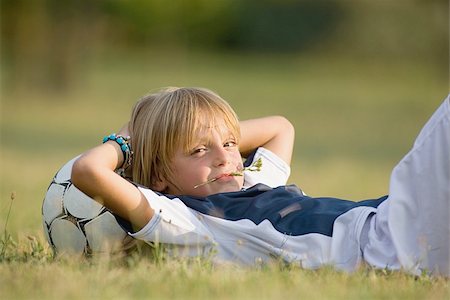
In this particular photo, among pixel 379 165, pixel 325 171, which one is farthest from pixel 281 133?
pixel 379 165

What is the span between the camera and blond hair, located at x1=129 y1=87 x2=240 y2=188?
453 centimetres

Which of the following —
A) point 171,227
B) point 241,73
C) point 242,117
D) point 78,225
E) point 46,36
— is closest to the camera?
point 171,227

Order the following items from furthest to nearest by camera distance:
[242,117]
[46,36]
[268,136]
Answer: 1. [46,36]
2. [242,117]
3. [268,136]

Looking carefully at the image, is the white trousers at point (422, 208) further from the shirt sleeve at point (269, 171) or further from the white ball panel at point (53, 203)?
the white ball panel at point (53, 203)

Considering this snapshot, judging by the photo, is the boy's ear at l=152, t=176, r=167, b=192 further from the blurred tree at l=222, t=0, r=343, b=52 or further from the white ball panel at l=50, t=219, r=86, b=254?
the blurred tree at l=222, t=0, r=343, b=52

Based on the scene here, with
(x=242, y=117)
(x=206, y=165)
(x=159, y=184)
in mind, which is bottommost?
(x=242, y=117)

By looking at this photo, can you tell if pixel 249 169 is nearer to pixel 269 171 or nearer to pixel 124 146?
pixel 269 171

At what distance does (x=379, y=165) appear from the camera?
11508 mm

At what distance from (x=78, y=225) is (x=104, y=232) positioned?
16 cm

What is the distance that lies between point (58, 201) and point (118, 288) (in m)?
1.28

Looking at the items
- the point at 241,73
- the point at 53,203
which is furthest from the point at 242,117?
the point at 241,73

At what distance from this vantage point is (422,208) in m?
4.08

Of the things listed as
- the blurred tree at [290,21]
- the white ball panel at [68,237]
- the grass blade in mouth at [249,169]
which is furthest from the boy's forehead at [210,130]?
the blurred tree at [290,21]

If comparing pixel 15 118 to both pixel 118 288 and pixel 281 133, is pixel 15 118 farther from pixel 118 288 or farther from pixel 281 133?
pixel 118 288
